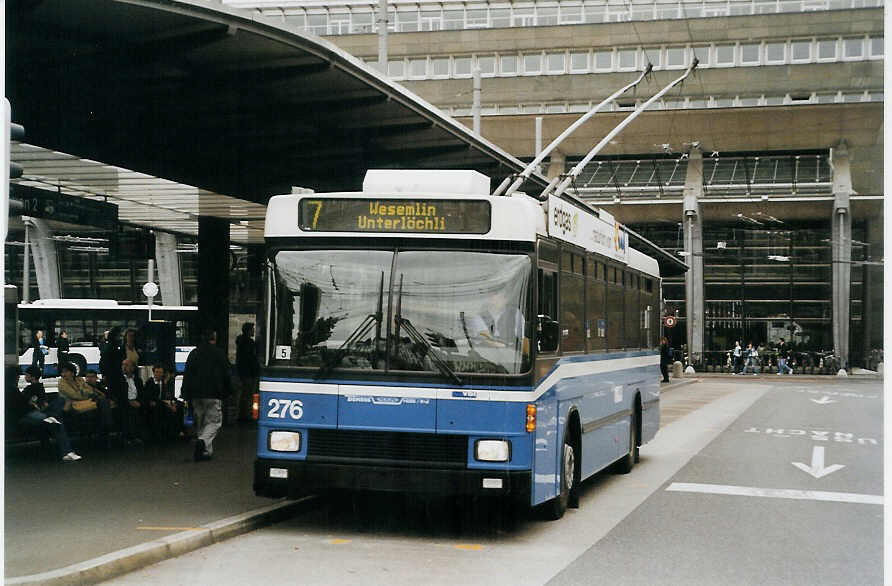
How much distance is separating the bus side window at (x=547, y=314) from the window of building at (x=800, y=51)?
3136 cm

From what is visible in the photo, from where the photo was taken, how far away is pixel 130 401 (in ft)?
55.8

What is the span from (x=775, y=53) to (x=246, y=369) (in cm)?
3916

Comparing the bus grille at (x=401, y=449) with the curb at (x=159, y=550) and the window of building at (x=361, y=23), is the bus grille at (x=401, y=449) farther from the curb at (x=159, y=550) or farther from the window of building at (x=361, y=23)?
the window of building at (x=361, y=23)

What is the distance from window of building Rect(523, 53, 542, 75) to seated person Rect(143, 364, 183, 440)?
42.8 metres

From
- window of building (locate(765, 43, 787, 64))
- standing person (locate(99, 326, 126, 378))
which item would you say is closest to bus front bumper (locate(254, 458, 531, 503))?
standing person (locate(99, 326, 126, 378))

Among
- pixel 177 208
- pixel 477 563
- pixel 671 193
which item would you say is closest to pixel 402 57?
pixel 671 193

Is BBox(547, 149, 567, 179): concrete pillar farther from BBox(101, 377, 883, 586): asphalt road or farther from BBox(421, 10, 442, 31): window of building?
BBox(101, 377, 883, 586): asphalt road

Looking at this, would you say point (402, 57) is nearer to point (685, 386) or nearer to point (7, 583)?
point (685, 386)

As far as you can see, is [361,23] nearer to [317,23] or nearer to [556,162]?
[317,23]

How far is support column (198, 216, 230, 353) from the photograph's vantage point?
69.0ft

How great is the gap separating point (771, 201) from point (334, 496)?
46.2 meters

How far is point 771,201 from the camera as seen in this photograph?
55.5m

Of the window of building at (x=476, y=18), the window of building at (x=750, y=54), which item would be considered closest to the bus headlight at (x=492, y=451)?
the window of building at (x=750, y=54)

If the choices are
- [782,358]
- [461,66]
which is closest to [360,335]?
[461,66]
